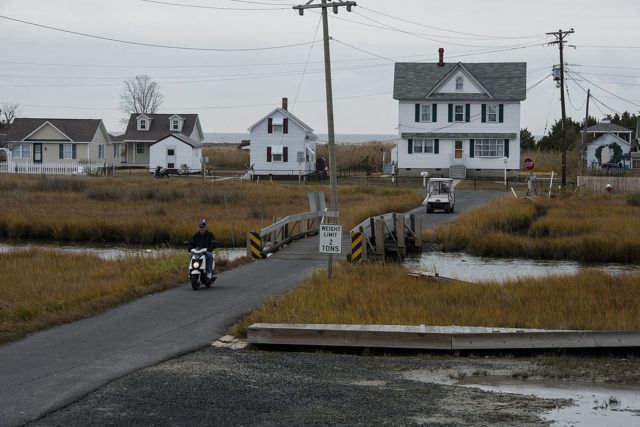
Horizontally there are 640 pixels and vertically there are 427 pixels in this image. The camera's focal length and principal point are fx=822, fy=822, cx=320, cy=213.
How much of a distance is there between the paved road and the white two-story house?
49.8 meters

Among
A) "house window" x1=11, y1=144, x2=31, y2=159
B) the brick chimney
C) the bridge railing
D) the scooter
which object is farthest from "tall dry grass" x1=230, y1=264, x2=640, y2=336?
"house window" x1=11, y1=144, x2=31, y2=159

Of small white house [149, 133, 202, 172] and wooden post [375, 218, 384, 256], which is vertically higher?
small white house [149, 133, 202, 172]

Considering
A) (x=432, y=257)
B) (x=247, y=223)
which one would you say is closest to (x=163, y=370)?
(x=432, y=257)

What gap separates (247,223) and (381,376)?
2533 centimetres

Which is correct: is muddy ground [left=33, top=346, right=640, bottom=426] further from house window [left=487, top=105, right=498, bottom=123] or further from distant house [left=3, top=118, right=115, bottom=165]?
distant house [left=3, top=118, right=115, bottom=165]

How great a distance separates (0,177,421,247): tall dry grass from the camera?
3578 cm

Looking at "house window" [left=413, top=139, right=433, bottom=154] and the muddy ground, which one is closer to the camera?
the muddy ground

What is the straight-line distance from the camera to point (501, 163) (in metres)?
70.1

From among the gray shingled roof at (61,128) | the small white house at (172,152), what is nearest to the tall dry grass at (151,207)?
the small white house at (172,152)

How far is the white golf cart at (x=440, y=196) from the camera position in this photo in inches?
1700

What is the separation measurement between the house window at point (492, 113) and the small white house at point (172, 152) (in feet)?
91.9

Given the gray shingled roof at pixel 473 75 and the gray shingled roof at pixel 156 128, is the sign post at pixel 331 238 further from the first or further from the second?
the gray shingled roof at pixel 156 128

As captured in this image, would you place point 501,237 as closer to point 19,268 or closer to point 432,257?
point 432,257

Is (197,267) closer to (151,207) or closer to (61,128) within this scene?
(151,207)
